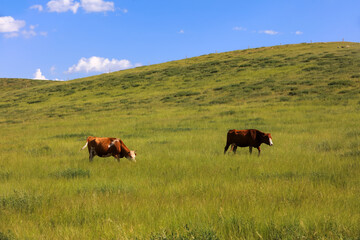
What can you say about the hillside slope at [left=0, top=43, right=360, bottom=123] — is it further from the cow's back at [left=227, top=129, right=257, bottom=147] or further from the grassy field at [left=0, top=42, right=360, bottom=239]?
the cow's back at [left=227, top=129, right=257, bottom=147]

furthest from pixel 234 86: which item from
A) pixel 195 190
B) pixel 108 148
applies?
pixel 195 190

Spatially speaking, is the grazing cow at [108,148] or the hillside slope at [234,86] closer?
the grazing cow at [108,148]

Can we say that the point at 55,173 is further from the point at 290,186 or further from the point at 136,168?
the point at 290,186

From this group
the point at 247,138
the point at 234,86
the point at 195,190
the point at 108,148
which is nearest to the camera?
the point at 195,190

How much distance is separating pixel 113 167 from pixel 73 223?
3979 millimetres

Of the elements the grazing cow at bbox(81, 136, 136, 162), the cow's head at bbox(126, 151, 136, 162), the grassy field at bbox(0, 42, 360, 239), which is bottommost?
the grassy field at bbox(0, 42, 360, 239)

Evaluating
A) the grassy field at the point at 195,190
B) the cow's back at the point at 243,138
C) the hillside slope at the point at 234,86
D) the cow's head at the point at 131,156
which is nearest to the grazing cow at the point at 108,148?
the cow's head at the point at 131,156

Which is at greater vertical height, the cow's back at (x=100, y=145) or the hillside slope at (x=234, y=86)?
the hillside slope at (x=234, y=86)

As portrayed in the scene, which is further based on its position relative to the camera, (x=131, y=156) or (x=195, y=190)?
(x=131, y=156)

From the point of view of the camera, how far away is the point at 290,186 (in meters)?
5.25

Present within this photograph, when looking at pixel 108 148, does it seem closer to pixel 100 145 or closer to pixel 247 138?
pixel 100 145

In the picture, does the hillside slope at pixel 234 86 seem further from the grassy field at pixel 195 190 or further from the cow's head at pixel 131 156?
the cow's head at pixel 131 156

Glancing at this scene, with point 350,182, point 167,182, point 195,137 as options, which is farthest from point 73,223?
point 195,137

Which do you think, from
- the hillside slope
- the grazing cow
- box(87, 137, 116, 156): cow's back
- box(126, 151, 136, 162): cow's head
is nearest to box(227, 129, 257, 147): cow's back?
box(126, 151, 136, 162): cow's head
